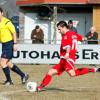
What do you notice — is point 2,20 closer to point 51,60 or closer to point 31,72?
point 31,72

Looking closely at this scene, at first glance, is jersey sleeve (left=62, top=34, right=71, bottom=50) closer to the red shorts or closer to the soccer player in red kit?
the soccer player in red kit

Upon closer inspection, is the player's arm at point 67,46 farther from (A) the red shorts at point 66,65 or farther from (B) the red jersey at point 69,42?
(A) the red shorts at point 66,65

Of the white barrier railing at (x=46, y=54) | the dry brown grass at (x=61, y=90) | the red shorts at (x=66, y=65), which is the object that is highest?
the red shorts at (x=66, y=65)

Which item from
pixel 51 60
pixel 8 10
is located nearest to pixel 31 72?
pixel 51 60

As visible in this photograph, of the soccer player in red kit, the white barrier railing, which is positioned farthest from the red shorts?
the white barrier railing

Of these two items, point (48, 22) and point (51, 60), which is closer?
point (51, 60)

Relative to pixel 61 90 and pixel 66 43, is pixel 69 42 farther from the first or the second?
pixel 61 90

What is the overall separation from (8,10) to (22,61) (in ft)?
108

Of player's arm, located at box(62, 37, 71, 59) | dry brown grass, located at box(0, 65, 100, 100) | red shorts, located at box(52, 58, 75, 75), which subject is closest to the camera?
dry brown grass, located at box(0, 65, 100, 100)

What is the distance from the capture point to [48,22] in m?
32.3

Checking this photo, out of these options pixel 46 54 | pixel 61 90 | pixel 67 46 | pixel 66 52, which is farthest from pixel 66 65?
pixel 46 54

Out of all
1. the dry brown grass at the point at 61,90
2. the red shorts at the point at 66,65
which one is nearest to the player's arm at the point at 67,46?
the red shorts at the point at 66,65

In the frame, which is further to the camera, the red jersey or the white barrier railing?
the white barrier railing

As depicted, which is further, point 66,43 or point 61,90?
point 61,90
